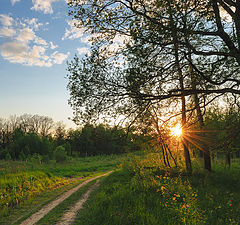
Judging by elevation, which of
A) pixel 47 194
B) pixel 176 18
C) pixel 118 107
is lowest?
pixel 47 194

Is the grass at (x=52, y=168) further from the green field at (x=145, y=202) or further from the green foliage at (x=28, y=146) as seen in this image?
the green foliage at (x=28, y=146)

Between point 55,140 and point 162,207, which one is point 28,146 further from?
point 162,207

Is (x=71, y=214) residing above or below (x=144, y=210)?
below

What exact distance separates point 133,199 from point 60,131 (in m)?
68.9

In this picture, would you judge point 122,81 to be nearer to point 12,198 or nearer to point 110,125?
point 110,125

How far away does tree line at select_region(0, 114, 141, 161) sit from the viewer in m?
7.19

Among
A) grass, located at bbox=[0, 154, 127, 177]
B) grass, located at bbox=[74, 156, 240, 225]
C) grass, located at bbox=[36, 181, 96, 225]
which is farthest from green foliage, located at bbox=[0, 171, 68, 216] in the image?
grass, located at bbox=[74, 156, 240, 225]

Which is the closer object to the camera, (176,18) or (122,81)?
(176,18)

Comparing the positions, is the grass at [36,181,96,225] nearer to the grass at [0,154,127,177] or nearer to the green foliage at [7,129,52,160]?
the grass at [0,154,127,177]

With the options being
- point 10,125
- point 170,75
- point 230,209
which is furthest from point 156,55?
point 10,125

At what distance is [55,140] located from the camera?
222 feet

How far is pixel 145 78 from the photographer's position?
20.2 ft

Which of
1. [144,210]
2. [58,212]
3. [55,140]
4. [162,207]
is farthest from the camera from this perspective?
[55,140]

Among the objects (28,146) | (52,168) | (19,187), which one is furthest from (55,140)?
(19,187)
